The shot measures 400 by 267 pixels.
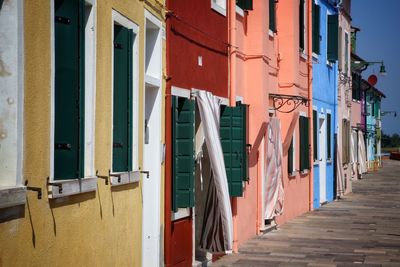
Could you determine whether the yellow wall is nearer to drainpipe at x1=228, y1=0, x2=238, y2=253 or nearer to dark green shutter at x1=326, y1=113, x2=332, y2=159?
drainpipe at x1=228, y1=0, x2=238, y2=253

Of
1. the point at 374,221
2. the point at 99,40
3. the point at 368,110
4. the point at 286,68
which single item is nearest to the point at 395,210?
the point at 374,221

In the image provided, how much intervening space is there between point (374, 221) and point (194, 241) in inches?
391

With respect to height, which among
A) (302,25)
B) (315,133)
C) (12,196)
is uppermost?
(302,25)

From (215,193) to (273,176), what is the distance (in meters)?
5.16

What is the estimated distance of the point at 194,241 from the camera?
40.5 ft

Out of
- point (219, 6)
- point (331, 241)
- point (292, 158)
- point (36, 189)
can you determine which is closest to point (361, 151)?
point (292, 158)

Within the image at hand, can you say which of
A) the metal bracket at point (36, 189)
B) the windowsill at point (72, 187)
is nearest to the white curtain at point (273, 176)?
the windowsill at point (72, 187)

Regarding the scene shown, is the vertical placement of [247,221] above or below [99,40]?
below

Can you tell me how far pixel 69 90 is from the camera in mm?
6879

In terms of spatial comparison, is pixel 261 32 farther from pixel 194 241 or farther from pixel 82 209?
pixel 82 209

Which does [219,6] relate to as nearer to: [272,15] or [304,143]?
[272,15]

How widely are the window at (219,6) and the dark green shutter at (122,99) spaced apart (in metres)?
4.77

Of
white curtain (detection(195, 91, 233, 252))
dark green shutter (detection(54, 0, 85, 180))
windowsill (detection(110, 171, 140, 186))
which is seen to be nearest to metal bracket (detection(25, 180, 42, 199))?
dark green shutter (detection(54, 0, 85, 180))

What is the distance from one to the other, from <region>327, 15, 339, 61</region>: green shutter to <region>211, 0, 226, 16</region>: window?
12.4 m
